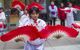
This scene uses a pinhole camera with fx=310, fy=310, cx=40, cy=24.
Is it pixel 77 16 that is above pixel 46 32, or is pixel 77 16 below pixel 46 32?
below

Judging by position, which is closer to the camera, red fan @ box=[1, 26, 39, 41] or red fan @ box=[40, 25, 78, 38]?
red fan @ box=[1, 26, 39, 41]

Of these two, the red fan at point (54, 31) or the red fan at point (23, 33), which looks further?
the red fan at point (54, 31)

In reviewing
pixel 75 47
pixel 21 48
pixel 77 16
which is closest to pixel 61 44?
pixel 75 47

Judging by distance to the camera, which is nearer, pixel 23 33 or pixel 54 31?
pixel 23 33

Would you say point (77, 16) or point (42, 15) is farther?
point (77, 16)

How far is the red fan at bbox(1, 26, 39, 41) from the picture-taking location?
18.4 ft

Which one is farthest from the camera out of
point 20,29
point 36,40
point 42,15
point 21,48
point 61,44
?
point 42,15

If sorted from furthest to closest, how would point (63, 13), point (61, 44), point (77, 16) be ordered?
point (77, 16), point (63, 13), point (61, 44)

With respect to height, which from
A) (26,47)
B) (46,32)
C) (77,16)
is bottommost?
(77,16)

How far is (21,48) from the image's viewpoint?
11125 mm

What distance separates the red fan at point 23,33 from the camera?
221 inches

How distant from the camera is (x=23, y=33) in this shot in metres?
5.72

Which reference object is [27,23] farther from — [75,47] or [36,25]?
[75,47]

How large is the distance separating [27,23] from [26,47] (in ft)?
1.65
